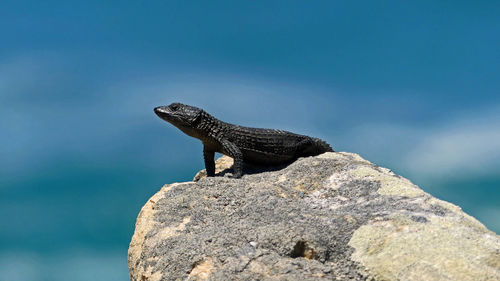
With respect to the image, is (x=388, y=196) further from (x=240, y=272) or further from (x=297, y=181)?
(x=240, y=272)

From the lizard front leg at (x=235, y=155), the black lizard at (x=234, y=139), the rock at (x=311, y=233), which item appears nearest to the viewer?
the rock at (x=311, y=233)

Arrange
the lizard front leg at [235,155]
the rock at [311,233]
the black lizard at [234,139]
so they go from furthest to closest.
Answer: the black lizard at [234,139]
the lizard front leg at [235,155]
the rock at [311,233]

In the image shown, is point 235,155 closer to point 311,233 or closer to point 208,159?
point 208,159

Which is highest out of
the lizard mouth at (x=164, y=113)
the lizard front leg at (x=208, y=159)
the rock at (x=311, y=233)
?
the lizard mouth at (x=164, y=113)

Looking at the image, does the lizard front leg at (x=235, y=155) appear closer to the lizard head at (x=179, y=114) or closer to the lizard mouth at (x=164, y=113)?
the lizard head at (x=179, y=114)

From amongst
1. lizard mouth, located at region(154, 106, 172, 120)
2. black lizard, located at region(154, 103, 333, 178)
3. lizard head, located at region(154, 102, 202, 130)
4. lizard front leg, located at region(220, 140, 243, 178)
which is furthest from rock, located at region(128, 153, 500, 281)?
lizard mouth, located at region(154, 106, 172, 120)

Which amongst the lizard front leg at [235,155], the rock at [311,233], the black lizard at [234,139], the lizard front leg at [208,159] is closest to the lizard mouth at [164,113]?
the black lizard at [234,139]

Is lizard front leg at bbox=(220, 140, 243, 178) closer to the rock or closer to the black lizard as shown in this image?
the black lizard

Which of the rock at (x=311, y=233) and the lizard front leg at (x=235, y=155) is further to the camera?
the lizard front leg at (x=235, y=155)
